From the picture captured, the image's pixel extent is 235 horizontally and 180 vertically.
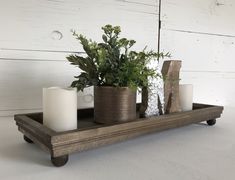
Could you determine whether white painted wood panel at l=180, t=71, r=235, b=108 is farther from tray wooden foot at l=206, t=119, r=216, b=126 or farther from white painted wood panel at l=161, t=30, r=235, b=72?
tray wooden foot at l=206, t=119, r=216, b=126

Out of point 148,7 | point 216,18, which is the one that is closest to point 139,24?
point 148,7

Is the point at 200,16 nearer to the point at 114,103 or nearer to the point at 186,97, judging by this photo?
the point at 186,97

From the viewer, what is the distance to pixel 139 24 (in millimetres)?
1090

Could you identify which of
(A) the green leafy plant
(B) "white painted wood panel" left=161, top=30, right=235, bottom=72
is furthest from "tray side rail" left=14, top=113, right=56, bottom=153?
(B) "white painted wood panel" left=161, top=30, right=235, bottom=72

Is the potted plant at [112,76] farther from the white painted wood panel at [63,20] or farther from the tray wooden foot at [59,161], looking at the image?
the white painted wood panel at [63,20]

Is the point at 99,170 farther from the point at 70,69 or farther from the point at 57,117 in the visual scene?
the point at 70,69

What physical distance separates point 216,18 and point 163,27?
377 millimetres

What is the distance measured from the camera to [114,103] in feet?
1.92

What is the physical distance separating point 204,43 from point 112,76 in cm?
89

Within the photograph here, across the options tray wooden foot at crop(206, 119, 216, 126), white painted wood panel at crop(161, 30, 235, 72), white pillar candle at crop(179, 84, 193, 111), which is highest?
white painted wood panel at crop(161, 30, 235, 72)

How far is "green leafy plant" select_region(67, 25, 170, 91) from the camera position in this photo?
58 cm

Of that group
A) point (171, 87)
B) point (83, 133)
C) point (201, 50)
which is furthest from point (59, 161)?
point (201, 50)

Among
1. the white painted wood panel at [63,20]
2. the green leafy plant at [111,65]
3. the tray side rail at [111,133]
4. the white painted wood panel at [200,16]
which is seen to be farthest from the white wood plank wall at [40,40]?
the tray side rail at [111,133]

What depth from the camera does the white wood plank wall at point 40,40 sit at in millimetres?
859
